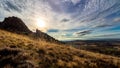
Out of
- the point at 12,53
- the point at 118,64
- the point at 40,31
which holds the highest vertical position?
the point at 40,31

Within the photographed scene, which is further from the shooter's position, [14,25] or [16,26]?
[14,25]

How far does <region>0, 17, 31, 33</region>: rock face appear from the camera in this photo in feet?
163

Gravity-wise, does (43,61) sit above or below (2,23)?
below

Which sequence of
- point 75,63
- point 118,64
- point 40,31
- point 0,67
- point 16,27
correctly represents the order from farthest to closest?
point 40,31 → point 16,27 → point 118,64 → point 75,63 → point 0,67

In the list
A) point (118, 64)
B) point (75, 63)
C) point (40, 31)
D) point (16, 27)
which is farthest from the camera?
point (40, 31)

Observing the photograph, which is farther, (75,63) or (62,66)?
(75,63)

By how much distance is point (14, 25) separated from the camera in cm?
5075

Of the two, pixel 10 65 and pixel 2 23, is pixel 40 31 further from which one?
pixel 10 65

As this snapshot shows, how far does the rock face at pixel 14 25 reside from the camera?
49628 mm

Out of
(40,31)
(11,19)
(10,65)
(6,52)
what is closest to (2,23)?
(11,19)

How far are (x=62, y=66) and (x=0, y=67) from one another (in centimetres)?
534

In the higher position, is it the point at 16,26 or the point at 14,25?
the point at 14,25

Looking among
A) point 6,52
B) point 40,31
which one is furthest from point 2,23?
point 6,52

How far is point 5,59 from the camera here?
15906 millimetres
